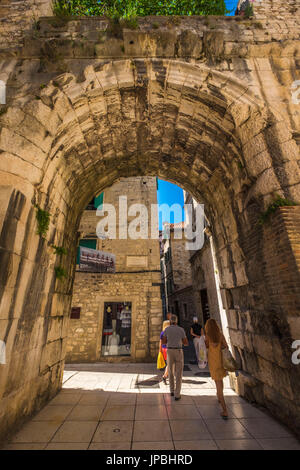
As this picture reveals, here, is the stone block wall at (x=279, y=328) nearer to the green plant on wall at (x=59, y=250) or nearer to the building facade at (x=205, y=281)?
the green plant on wall at (x=59, y=250)

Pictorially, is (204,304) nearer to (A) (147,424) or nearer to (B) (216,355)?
(B) (216,355)

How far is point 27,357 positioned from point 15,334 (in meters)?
0.56

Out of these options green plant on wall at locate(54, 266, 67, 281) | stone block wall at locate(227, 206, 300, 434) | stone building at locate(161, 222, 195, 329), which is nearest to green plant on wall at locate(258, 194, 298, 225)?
stone block wall at locate(227, 206, 300, 434)

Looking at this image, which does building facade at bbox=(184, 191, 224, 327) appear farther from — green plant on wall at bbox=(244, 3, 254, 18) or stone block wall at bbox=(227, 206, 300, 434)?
green plant on wall at bbox=(244, 3, 254, 18)

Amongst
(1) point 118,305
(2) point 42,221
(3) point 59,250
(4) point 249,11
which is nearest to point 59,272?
(3) point 59,250

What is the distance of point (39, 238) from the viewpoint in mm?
3314

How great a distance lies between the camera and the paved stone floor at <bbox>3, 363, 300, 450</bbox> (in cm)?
244

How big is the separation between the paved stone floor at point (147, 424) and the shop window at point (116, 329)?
4337mm

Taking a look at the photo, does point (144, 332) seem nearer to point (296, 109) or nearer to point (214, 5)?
point (296, 109)

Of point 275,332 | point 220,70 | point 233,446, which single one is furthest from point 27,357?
point 220,70

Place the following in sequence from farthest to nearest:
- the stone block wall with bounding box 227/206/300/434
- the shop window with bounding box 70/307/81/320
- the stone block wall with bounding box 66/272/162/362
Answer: the shop window with bounding box 70/307/81/320, the stone block wall with bounding box 66/272/162/362, the stone block wall with bounding box 227/206/300/434

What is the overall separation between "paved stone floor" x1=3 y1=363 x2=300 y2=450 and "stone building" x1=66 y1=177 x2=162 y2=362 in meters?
4.24

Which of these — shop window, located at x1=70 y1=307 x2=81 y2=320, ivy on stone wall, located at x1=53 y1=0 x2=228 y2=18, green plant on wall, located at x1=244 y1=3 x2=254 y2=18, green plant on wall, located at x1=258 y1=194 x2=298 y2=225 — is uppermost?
ivy on stone wall, located at x1=53 y1=0 x2=228 y2=18

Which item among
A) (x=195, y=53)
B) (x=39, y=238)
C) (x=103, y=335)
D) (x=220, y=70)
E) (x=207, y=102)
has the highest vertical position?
(x=195, y=53)
